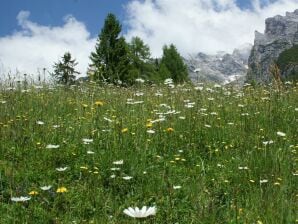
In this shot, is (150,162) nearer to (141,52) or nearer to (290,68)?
(290,68)

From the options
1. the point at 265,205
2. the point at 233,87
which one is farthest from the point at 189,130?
the point at 233,87

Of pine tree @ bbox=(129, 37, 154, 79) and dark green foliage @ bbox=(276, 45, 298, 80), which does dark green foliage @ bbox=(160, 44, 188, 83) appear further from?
dark green foliage @ bbox=(276, 45, 298, 80)

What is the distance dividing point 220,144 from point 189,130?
0.47 m

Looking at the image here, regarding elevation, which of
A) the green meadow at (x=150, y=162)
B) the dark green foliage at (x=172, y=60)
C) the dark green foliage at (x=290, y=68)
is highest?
the dark green foliage at (x=172, y=60)

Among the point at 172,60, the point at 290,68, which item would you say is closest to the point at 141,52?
the point at 172,60

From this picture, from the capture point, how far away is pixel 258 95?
338 inches

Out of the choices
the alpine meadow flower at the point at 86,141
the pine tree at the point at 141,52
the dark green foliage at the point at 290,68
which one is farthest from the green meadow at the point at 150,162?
the pine tree at the point at 141,52

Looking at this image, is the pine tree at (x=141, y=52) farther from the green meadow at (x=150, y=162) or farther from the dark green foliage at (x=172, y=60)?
the green meadow at (x=150, y=162)

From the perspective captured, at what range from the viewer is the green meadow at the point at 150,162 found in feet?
A: 12.8

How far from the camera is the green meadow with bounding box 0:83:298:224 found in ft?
12.8

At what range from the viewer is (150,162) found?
523cm

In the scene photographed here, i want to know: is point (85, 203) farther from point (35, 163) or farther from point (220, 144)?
point (220, 144)

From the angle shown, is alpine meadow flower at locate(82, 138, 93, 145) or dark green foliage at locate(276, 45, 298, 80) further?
dark green foliage at locate(276, 45, 298, 80)

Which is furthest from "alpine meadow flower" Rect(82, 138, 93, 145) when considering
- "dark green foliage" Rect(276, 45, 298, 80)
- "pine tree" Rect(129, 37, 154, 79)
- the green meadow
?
"pine tree" Rect(129, 37, 154, 79)
